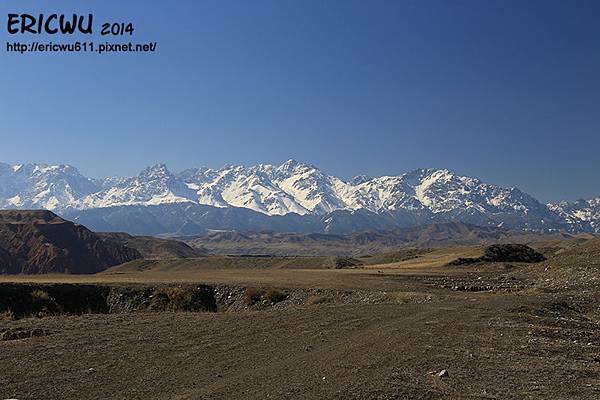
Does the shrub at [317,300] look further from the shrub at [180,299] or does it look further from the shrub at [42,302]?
the shrub at [42,302]

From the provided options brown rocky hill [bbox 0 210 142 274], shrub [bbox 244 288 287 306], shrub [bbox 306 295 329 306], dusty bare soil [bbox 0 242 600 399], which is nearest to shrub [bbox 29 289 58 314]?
dusty bare soil [bbox 0 242 600 399]

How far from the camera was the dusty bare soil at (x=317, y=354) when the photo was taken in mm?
14055

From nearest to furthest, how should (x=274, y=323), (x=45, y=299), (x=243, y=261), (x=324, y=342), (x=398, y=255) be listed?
1. (x=324, y=342)
2. (x=274, y=323)
3. (x=45, y=299)
4. (x=243, y=261)
5. (x=398, y=255)

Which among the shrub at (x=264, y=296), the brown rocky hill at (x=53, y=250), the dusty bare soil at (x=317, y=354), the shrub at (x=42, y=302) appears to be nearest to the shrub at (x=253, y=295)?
the shrub at (x=264, y=296)

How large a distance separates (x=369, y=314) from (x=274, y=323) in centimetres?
461

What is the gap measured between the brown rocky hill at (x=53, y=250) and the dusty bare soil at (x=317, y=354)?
5086 inches

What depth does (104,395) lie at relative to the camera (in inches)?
545

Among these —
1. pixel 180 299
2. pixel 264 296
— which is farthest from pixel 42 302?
pixel 264 296

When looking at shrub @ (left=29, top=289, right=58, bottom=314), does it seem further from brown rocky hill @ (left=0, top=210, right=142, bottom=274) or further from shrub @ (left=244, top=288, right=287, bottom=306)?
brown rocky hill @ (left=0, top=210, right=142, bottom=274)

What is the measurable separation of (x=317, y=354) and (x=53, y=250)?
5836 inches

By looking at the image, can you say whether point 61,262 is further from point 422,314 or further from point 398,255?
point 422,314

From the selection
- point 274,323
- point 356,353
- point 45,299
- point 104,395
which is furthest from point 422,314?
point 45,299

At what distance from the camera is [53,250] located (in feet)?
494

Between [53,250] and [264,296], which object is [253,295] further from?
[53,250]
